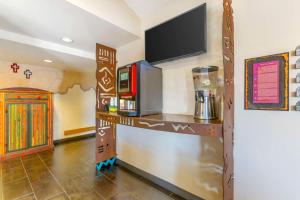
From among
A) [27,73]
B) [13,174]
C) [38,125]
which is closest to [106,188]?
[13,174]

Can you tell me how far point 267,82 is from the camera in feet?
3.43

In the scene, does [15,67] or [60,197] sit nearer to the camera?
[60,197]

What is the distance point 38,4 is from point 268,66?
208 centimetres

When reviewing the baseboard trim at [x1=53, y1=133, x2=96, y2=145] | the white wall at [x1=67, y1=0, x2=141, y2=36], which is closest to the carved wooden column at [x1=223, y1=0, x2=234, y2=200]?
the white wall at [x1=67, y1=0, x2=141, y2=36]

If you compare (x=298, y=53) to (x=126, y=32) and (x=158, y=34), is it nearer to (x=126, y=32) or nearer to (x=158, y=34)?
(x=158, y=34)

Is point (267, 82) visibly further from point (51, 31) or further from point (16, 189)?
point (16, 189)

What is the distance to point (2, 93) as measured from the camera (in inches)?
105

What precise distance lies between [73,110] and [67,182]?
8.18 ft

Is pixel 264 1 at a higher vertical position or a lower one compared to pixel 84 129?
higher

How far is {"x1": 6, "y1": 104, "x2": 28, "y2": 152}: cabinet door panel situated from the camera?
2729 millimetres

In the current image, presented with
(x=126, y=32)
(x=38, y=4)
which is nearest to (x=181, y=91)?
(x=126, y=32)

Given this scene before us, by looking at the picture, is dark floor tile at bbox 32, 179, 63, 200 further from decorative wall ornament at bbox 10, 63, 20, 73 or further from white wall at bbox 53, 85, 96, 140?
decorative wall ornament at bbox 10, 63, 20, 73

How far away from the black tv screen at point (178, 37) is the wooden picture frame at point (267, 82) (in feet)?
1.49

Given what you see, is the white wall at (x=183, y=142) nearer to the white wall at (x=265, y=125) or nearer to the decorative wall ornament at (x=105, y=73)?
the white wall at (x=265, y=125)
